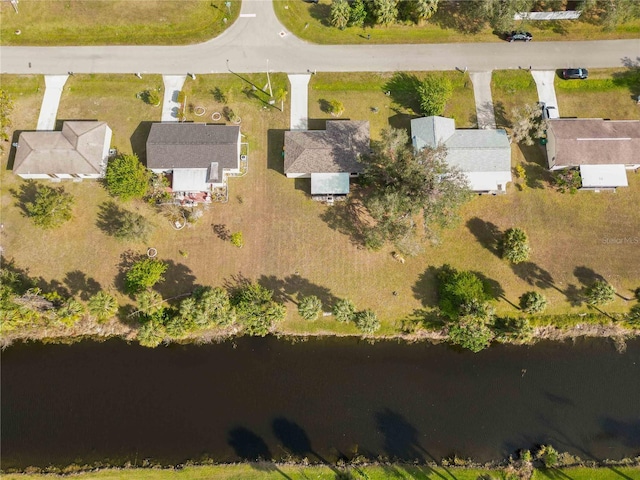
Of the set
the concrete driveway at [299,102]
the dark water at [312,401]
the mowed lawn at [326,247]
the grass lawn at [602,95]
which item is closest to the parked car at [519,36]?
the grass lawn at [602,95]

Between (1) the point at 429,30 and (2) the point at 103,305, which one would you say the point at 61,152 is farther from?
(1) the point at 429,30

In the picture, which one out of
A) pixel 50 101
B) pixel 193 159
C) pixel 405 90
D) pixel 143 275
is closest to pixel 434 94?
pixel 405 90

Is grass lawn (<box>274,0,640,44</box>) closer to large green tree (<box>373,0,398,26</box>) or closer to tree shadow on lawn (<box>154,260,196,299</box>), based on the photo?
large green tree (<box>373,0,398,26</box>)

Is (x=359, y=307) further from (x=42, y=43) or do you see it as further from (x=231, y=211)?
(x=42, y=43)

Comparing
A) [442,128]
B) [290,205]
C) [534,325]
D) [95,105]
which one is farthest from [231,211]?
[534,325]

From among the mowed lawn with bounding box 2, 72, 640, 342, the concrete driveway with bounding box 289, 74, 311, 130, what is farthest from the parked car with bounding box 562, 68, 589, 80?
the concrete driveway with bounding box 289, 74, 311, 130

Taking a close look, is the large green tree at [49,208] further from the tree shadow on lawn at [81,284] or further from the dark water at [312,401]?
the dark water at [312,401]
